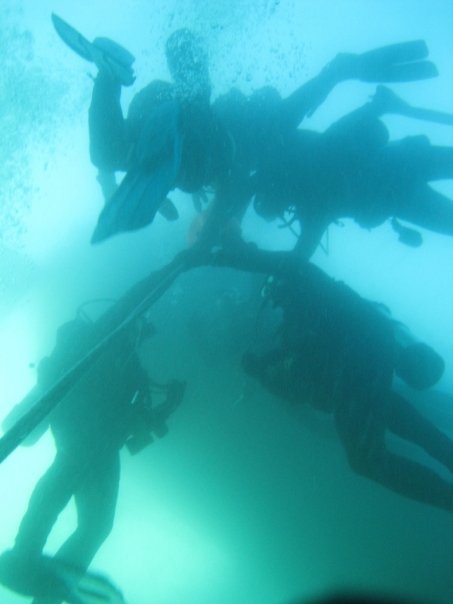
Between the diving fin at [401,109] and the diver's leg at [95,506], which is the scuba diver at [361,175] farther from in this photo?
the diver's leg at [95,506]

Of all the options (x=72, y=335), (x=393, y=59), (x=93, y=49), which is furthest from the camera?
(x=393, y=59)

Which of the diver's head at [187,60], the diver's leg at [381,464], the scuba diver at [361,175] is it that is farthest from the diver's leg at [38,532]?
the diver's head at [187,60]

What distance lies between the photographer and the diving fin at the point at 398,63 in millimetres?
5723

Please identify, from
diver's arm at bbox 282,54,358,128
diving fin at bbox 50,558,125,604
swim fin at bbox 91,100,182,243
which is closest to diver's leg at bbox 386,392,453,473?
swim fin at bbox 91,100,182,243

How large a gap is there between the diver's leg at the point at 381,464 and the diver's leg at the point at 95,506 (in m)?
2.57

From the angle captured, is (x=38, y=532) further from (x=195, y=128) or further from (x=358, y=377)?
(x=195, y=128)

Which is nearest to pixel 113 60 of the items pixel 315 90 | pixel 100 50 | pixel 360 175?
pixel 100 50

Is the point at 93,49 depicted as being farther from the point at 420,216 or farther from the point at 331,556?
the point at 331,556

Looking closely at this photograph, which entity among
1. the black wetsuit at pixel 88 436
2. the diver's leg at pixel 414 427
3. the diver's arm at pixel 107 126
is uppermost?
the diver's arm at pixel 107 126

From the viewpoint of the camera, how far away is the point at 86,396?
4.87m

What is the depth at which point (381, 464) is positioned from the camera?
4.42 metres

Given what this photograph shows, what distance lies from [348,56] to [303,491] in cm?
1068

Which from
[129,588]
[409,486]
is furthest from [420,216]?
[129,588]

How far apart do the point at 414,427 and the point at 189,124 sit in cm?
370
